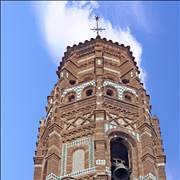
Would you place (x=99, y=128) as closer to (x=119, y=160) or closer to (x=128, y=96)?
(x=119, y=160)

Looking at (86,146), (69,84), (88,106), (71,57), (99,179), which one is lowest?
(99,179)

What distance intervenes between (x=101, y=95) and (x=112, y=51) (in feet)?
27.0

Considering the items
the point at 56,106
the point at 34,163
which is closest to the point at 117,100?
the point at 56,106

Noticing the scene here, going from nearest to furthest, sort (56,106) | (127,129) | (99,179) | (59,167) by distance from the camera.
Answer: (99,179), (59,167), (127,129), (56,106)

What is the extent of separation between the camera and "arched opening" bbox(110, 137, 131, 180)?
33375 millimetres

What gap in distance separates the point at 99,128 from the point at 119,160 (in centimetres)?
203

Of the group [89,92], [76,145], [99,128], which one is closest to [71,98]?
[89,92]

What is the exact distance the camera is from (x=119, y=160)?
115 ft

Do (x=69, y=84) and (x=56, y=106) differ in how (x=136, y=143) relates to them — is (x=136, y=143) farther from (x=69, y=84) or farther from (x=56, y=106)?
(x=69, y=84)

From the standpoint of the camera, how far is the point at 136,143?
3591 cm

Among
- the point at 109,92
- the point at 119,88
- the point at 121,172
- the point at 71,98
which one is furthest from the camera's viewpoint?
the point at 119,88

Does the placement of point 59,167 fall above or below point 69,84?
below

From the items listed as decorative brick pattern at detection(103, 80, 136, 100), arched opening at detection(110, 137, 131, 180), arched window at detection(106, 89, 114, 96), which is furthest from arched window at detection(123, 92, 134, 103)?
arched opening at detection(110, 137, 131, 180)

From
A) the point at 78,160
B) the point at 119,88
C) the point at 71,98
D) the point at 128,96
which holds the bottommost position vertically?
the point at 78,160
